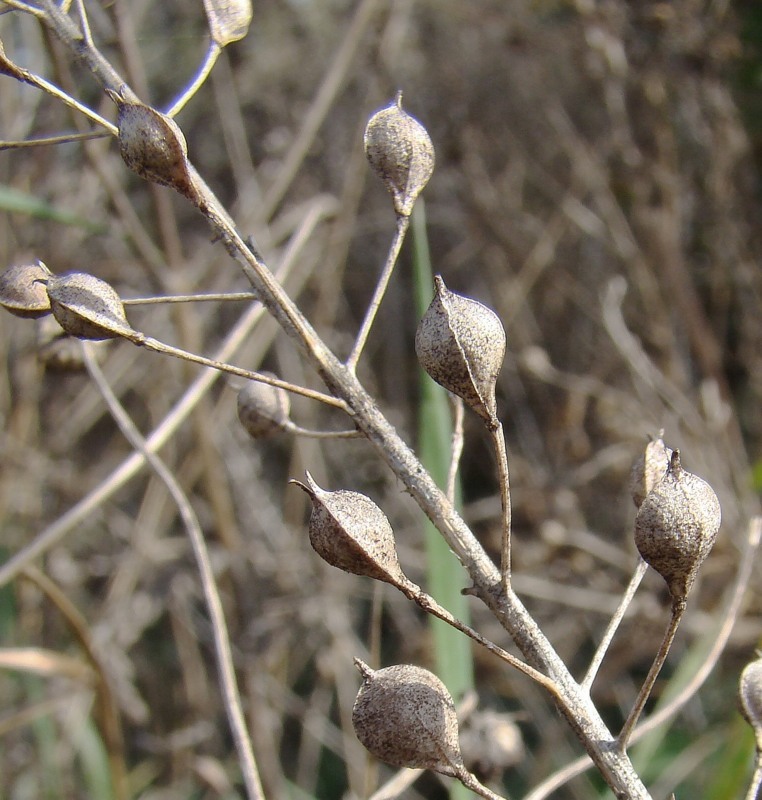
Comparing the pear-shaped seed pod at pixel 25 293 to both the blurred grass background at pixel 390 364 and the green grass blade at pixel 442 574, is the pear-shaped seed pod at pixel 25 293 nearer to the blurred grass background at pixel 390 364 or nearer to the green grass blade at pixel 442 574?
the green grass blade at pixel 442 574

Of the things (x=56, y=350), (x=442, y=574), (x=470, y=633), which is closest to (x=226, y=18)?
(x=56, y=350)

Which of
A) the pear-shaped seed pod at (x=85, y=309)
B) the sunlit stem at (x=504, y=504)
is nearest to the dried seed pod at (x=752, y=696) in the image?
the sunlit stem at (x=504, y=504)

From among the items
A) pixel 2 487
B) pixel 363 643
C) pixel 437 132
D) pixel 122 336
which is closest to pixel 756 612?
pixel 363 643

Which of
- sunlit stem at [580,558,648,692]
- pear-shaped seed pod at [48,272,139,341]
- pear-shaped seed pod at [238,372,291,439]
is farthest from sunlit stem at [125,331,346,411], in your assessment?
sunlit stem at [580,558,648,692]

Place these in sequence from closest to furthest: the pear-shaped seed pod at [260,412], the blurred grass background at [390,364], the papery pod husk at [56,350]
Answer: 1. the pear-shaped seed pod at [260,412]
2. the papery pod husk at [56,350]
3. the blurred grass background at [390,364]

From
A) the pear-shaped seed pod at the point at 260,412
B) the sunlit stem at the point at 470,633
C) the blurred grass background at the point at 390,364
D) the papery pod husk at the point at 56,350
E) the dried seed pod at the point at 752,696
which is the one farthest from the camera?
the blurred grass background at the point at 390,364

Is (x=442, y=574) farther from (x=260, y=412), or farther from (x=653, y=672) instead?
(x=653, y=672)

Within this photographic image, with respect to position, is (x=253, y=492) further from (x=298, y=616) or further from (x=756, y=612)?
(x=756, y=612)
